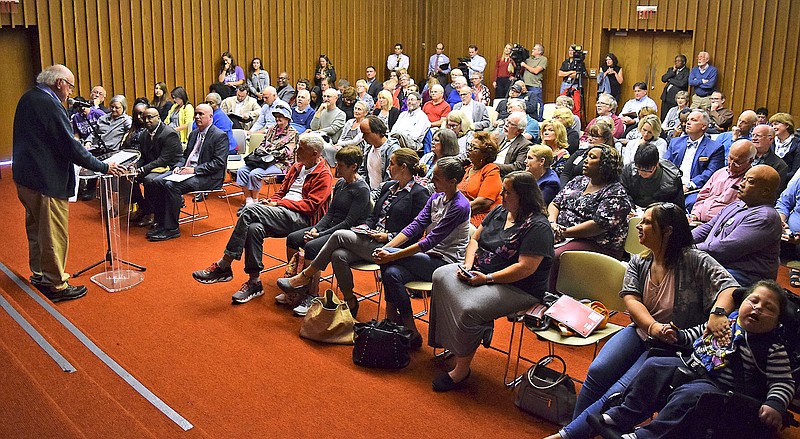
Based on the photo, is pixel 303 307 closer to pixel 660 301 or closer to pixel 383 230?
pixel 383 230

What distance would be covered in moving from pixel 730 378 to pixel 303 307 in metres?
2.93

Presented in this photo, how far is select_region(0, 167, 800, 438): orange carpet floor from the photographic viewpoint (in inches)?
135

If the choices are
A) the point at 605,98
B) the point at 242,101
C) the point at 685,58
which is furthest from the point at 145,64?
the point at 685,58

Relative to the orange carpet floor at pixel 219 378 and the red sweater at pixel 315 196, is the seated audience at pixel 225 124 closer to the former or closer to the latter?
the red sweater at pixel 315 196

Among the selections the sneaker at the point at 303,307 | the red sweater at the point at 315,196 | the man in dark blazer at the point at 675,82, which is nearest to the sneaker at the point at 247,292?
the sneaker at the point at 303,307

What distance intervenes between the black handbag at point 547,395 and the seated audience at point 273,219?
2.34 m

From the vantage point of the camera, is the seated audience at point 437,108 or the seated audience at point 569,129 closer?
the seated audience at point 569,129

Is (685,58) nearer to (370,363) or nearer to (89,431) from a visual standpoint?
(370,363)

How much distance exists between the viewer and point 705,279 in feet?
11.0

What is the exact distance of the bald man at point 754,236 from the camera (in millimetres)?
4042

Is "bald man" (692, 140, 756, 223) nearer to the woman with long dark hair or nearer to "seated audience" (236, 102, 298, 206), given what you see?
"seated audience" (236, 102, 298, 206)

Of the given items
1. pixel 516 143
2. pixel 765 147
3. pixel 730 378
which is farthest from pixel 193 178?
pixel 730 378

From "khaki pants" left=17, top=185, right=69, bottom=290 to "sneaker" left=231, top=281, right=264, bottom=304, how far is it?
126 cm

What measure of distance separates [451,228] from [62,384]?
2283mm
